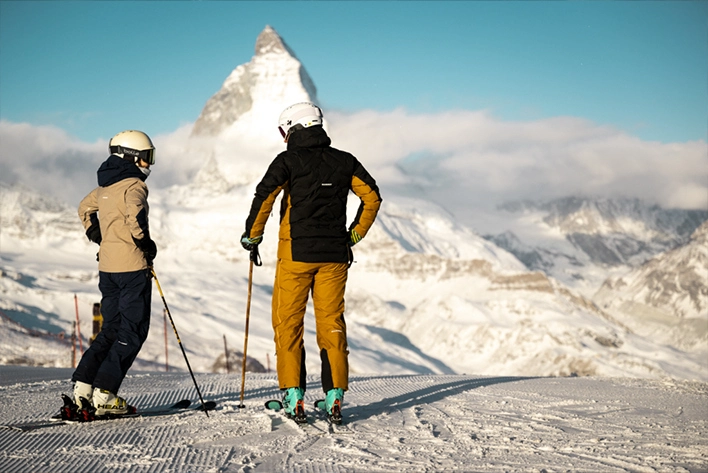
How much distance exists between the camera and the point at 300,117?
243 inches

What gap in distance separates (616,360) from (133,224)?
16180cm

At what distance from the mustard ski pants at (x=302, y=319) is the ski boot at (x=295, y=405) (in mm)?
62

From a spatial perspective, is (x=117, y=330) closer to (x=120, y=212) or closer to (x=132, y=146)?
(x=120, y=212)

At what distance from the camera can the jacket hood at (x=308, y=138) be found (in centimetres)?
610

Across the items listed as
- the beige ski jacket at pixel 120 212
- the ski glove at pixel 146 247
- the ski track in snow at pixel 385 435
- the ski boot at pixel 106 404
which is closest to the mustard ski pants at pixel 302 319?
the ski track in snow at pixel 385 435

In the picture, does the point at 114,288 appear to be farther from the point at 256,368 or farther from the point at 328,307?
the point at 256,368

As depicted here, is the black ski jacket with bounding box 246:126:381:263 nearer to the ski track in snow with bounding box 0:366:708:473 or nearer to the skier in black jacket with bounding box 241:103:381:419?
the skier in black jacket with bounding box 241:103:381:419

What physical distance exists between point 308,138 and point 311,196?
1.55 feet

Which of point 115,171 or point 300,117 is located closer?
point 300,117

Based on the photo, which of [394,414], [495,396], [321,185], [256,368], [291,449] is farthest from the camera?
[256,368]

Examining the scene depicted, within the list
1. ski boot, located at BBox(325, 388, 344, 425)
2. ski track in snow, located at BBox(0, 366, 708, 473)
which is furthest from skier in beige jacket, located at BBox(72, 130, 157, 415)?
ski boot, located at BBox(325, 388, 344, 425)

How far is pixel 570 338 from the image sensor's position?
172250 mm

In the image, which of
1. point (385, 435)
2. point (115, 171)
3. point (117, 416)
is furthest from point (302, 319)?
point (115, 171)

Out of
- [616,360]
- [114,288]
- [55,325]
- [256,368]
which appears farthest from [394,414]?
[616,360]
